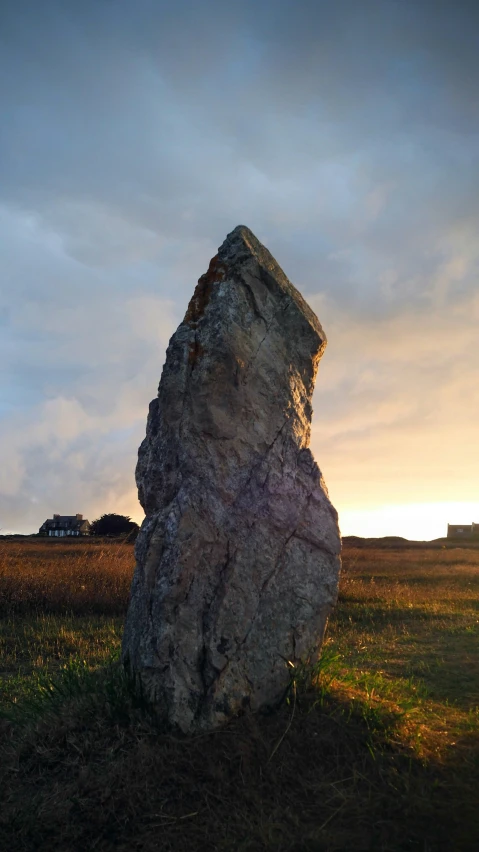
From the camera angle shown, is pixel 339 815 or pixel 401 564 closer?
pixel 339 815

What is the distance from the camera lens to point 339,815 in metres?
4.41

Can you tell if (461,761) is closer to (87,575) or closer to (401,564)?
(87,575)

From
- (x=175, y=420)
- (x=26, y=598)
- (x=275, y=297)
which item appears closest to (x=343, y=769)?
(x=175, y=420)

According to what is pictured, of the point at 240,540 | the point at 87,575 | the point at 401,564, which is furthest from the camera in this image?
the point at 401,564

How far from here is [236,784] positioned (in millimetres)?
4707

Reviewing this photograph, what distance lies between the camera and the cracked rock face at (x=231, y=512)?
5.42 metres

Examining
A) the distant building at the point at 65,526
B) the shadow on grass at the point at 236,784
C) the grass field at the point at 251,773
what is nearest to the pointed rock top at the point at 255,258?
the grass field at the point at 251,773

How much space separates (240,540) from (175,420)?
3.93 feet

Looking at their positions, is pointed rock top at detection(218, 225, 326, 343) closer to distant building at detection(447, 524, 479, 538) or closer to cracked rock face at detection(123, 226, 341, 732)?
cracked rock face at detection(123, 226, 341, 732)

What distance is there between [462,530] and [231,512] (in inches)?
2562

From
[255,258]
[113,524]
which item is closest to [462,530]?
[113,524]

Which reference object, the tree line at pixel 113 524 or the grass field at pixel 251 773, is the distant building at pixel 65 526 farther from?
the grass field at pixel 251 773

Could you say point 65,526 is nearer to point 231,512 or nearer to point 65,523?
point 65,523

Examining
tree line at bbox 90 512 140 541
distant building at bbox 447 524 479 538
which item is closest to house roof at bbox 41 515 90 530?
tree line at bbox 90 512 140 541
